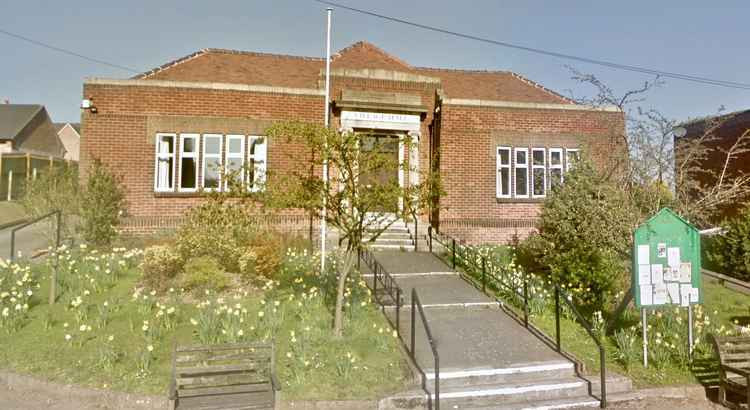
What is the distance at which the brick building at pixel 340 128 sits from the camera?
36.4 ft

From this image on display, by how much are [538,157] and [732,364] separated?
28.5 ft

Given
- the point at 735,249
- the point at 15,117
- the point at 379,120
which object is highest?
the point at 15,117

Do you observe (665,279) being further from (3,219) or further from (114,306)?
(3,219)

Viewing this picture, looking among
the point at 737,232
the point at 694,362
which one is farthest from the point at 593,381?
the point at 737,232

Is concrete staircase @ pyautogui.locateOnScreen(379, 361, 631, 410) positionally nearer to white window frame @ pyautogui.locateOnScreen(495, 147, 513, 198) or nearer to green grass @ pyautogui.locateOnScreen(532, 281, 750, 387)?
green grass @ pyautogui.locateOnScreen(532, 281, 750, 387)

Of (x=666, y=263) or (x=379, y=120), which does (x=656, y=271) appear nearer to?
(x=666, y=263)

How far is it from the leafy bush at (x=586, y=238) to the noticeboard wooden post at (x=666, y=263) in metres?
0.59

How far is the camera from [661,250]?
595 centimetres

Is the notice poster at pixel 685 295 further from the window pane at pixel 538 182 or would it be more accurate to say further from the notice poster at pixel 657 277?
the window pane at pixel 538 182

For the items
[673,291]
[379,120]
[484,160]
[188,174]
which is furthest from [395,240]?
[673,291]

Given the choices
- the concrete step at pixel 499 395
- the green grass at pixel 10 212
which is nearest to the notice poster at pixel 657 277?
the concrete step at pixel 499 395

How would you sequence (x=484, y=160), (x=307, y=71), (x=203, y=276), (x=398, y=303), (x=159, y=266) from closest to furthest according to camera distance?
(x=398, y=303) → (x=203, y=276) → (x=159, y=266) → (x=484, y=160) → (x=307, y=71)

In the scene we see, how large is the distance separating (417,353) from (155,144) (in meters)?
9.45

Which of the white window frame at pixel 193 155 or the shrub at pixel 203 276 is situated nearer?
the shrub at pixel 203 276
